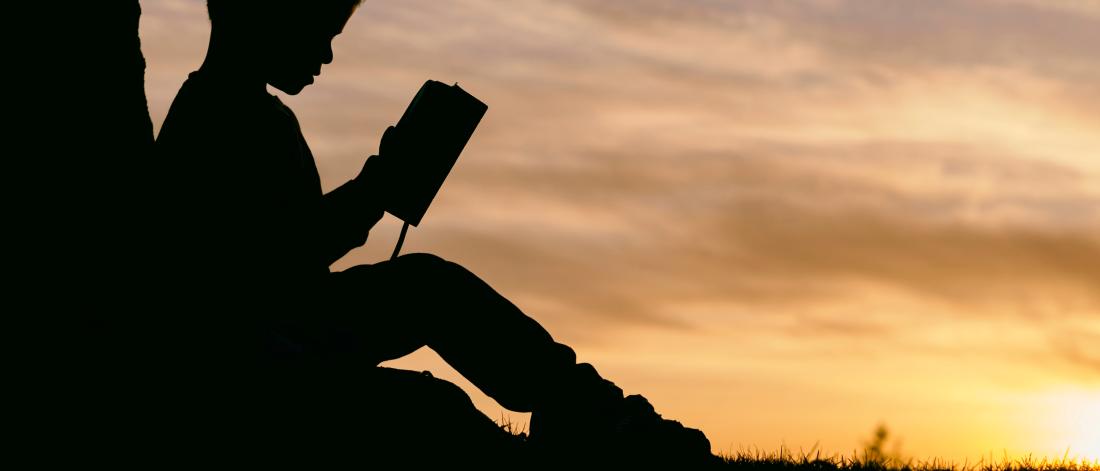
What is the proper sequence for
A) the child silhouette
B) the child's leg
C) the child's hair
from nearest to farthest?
the child silhouette
the child's leg
the child's hair

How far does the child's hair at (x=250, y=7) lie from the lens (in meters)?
4.78

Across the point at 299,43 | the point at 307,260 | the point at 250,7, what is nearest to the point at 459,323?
the point at 307,260

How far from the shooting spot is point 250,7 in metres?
4.81

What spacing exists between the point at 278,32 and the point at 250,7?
5.5 inches

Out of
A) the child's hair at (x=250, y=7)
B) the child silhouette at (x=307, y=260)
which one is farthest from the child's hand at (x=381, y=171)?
the child's hair at (x=250, y=7)

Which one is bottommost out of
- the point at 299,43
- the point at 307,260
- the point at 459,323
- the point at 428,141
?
the point at 459,323

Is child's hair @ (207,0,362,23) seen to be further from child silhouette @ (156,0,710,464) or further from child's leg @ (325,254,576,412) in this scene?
child's leg @ (325,254,576,412)

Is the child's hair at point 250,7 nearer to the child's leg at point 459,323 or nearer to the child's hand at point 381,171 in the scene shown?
the child's hand at point 381,171

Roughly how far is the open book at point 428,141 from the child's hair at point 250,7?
533 mm

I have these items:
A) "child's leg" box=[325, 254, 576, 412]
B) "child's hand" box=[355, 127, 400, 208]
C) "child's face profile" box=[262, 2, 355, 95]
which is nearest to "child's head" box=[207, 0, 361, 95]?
"child's face profile" box=[262, 2, 355, 95]

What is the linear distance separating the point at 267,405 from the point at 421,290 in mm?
696

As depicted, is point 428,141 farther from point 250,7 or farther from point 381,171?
point 250,7

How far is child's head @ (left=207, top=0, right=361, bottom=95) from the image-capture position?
15.8ft

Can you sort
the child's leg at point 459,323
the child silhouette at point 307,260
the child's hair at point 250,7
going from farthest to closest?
the child's hair at point 250,7, the child's leg at point 459,323, the child silhouette at point 307,260
